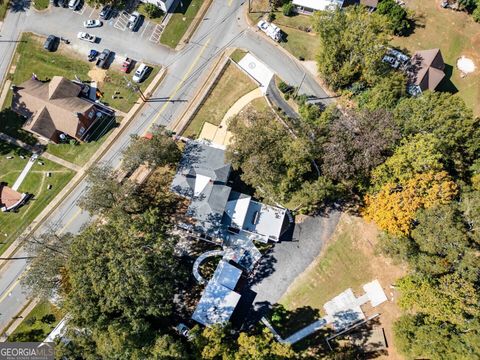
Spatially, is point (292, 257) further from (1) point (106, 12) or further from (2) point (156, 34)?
(1) point (106, 12)

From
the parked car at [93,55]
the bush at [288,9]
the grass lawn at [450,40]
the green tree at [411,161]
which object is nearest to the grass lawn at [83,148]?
the parked car at [93,55]

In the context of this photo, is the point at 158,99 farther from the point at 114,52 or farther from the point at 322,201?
the point at 322,201

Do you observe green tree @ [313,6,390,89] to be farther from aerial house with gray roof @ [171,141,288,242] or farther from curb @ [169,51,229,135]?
aerial house with gray roof @ [171,141,288,242]

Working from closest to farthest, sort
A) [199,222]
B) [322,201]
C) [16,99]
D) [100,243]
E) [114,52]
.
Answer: [100,243] → [199,222] → [322,201] → [16,99] → [114,52]

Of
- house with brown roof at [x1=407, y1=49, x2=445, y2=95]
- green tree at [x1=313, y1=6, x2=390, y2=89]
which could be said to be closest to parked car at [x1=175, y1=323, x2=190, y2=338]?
green tree at [x1=313, y1=6, x2=390, y2=89]

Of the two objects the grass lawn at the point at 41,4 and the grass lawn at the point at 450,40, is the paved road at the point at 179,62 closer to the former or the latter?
the grass lawn at the point at 41,4

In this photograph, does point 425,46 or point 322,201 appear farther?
point 425,46

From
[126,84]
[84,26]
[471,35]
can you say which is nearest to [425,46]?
[471,35]
